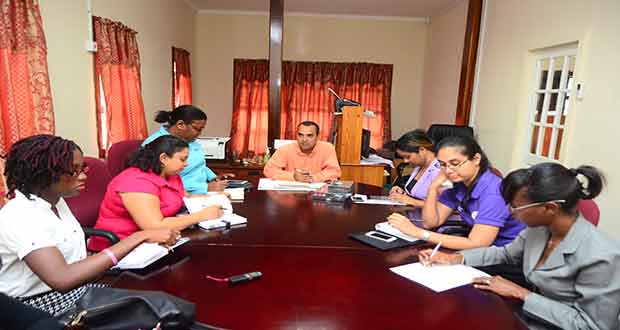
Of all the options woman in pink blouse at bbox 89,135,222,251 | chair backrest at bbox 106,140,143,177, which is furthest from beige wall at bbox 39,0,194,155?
woman in pink blouse at bbox 89,135,222,251

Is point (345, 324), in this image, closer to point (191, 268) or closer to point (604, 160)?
point (191, 268)

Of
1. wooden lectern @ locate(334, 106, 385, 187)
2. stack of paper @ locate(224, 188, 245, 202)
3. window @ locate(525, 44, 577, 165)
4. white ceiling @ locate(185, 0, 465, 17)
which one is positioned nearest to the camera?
stack of paper @ locate(224, 188, 245, 202)

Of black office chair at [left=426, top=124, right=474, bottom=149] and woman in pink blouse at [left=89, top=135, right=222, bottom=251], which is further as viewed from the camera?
black office chair at [left=426, top=124, right=474, bottom=149]

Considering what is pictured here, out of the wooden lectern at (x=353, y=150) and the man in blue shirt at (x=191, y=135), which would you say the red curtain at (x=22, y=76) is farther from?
the wooden lectern at (x=353, y=150)

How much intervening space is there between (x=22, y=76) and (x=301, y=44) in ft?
13.4

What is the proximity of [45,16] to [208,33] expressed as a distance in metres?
3.49

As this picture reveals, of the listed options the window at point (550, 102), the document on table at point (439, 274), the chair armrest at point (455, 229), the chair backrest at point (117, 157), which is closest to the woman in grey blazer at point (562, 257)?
the document on table at point (439, 274)

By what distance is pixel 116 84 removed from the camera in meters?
3.03

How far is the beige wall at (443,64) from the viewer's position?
15.4 feet

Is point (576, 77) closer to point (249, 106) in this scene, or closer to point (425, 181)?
point (425, 181)

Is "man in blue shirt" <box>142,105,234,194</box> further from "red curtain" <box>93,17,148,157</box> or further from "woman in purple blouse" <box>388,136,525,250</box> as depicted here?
"woman in purple blouse" <box>388,136,525,250</box>

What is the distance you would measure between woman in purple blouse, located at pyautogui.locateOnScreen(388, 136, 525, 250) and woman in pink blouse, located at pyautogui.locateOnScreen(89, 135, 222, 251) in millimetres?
989

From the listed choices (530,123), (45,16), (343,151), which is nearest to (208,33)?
(343,151)

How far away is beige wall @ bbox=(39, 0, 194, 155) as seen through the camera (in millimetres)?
2385
